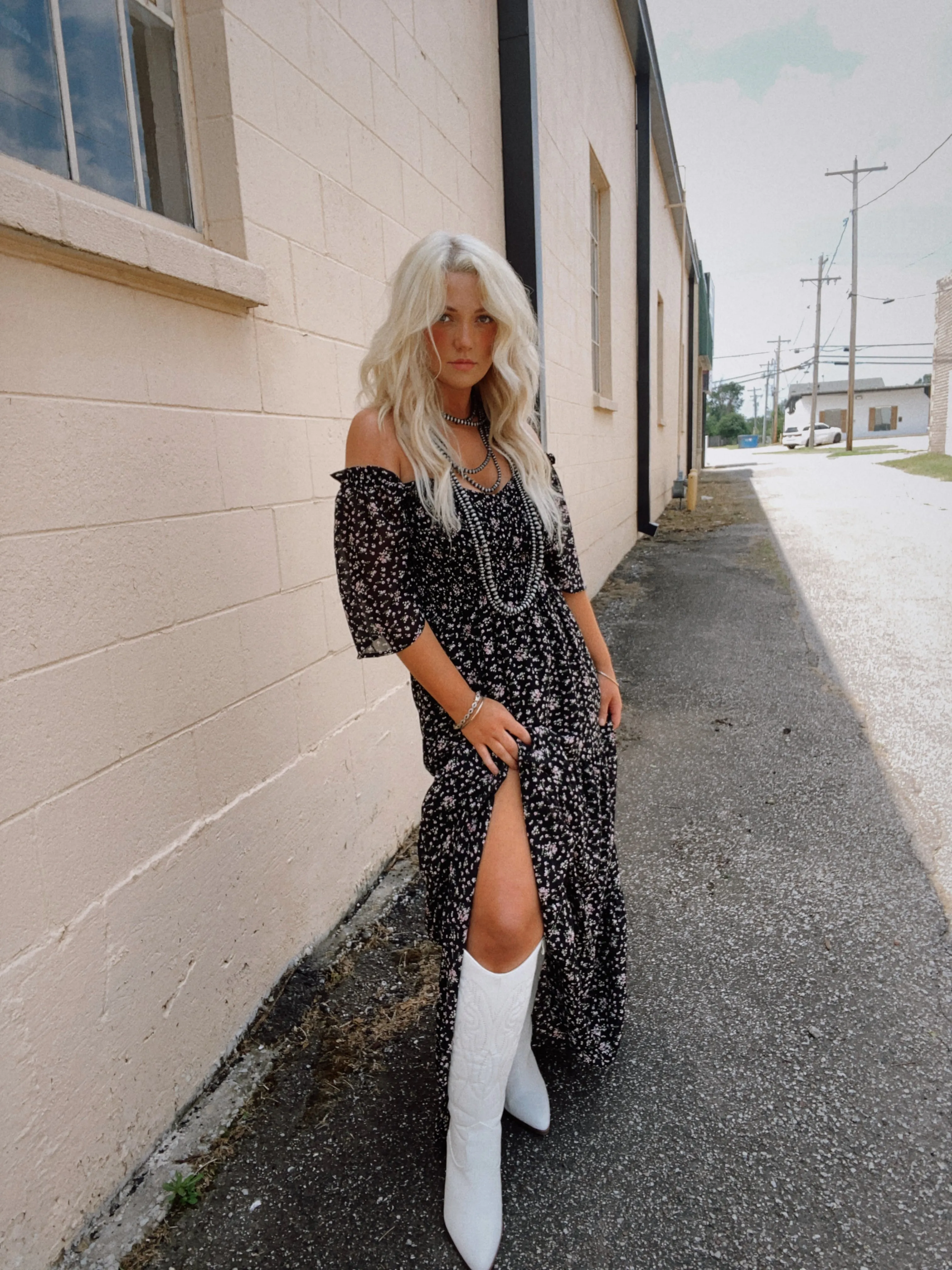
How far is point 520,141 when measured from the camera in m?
4.30

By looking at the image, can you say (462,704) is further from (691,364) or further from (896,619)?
(691,364)

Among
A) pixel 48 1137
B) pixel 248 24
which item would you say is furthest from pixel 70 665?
pixel 248 24

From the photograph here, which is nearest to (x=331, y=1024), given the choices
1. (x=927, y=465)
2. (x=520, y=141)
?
(x=520, y=141)

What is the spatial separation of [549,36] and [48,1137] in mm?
6266

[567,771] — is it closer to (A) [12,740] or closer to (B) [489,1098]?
(B) [489,1098]

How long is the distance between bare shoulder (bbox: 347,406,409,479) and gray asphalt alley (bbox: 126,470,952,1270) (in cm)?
146

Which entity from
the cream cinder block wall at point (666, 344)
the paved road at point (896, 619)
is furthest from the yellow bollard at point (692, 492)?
the paved road at point (896, 619)

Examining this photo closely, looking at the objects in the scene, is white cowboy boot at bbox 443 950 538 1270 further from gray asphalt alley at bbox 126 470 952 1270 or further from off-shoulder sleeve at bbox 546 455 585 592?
off-shoulder sleeve at bbox 546 455 585 592

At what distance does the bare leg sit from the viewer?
146cm

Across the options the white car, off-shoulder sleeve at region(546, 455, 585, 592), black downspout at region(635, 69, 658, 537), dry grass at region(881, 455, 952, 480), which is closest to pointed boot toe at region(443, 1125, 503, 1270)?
off-shoulder sleeve at region(546, 455, 585, 592)

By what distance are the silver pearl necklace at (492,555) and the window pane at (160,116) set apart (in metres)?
1.08

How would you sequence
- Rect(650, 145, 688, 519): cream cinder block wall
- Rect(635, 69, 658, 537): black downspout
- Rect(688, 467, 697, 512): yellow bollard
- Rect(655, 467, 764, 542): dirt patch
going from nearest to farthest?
Rect(635, 69, 658, 537): black downspout < Rect(655, 467, 764, 542): dirt patch < Rect(650, 145, 688, 519): cream cinder block wall < Rect(688, 467, 697, 512): yellow bollard

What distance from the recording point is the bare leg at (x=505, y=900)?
4.80 feet

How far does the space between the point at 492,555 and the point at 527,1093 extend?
47.0 inches
